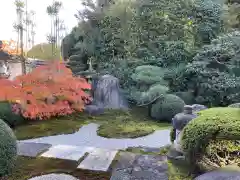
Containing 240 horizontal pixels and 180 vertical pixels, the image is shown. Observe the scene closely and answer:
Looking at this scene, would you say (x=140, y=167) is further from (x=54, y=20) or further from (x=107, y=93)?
(x=54, y=20)

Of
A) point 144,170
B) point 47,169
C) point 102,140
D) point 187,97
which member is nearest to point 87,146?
point 102,140

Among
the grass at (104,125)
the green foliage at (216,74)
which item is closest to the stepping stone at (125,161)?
the grass at (104,125)

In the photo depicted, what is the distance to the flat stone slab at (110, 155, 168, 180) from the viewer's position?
3581mm

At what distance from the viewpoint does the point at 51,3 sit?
28.0ft

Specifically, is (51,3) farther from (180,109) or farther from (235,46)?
(235,46)

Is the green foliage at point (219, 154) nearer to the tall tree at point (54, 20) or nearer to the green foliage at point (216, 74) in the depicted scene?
the green foliage at point (216, 74)

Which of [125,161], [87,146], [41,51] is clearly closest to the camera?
[125,161]

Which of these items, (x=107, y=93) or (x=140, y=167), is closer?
(x=140, y=167)

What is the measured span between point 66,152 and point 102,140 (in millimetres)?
1355

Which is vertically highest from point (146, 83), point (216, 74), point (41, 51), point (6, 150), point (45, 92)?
point (41, 51)

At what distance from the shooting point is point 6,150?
3.59m

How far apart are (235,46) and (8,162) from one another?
789cm

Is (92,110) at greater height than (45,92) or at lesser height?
lesser

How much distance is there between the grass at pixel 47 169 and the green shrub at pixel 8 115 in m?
2.83
